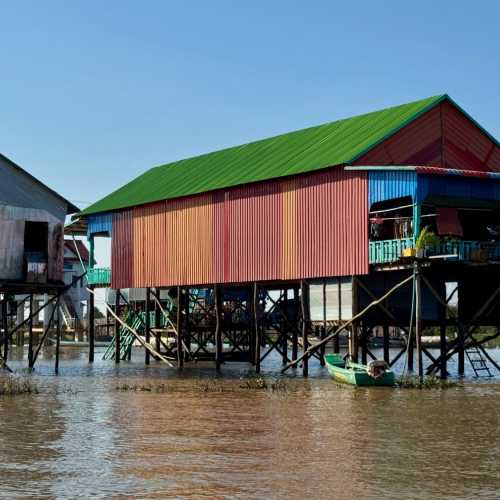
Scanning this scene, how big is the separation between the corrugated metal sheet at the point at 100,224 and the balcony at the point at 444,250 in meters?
19.2

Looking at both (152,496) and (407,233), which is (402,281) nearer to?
(407,233)

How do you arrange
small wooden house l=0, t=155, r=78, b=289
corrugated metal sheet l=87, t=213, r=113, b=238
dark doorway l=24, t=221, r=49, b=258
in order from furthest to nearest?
corrugated metal sheet l=87, t=213, r=113, b=238 → dark doorway l=24, t=221, r=49, b=258 → small wooden house l=0, t=155, r=78, b=289

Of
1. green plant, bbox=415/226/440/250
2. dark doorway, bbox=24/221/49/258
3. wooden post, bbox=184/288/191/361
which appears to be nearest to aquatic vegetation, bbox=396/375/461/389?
green plant, bbox=415/226/440/250

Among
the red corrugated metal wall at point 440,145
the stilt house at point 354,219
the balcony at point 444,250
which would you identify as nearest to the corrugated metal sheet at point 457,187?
the stilt house at point 354,219

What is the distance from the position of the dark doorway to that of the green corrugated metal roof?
647cm

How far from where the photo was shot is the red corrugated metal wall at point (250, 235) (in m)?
37.8

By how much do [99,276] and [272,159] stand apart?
44.3 feet

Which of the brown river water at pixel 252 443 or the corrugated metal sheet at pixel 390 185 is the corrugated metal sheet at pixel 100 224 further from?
the corrugated metal sheet at pixel 390 185

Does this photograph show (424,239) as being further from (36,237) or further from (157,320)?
(157,320)

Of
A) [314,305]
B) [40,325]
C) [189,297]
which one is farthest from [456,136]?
[40,325]

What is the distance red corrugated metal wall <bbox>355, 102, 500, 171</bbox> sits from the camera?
1505 inches

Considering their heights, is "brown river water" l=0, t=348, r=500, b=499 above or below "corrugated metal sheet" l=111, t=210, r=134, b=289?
below

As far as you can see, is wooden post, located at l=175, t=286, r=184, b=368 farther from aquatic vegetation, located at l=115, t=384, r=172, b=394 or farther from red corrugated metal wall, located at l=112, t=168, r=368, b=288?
aquatic vegetation, located at l=115, t=384, r=172, b=394

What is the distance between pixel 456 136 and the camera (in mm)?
40031
